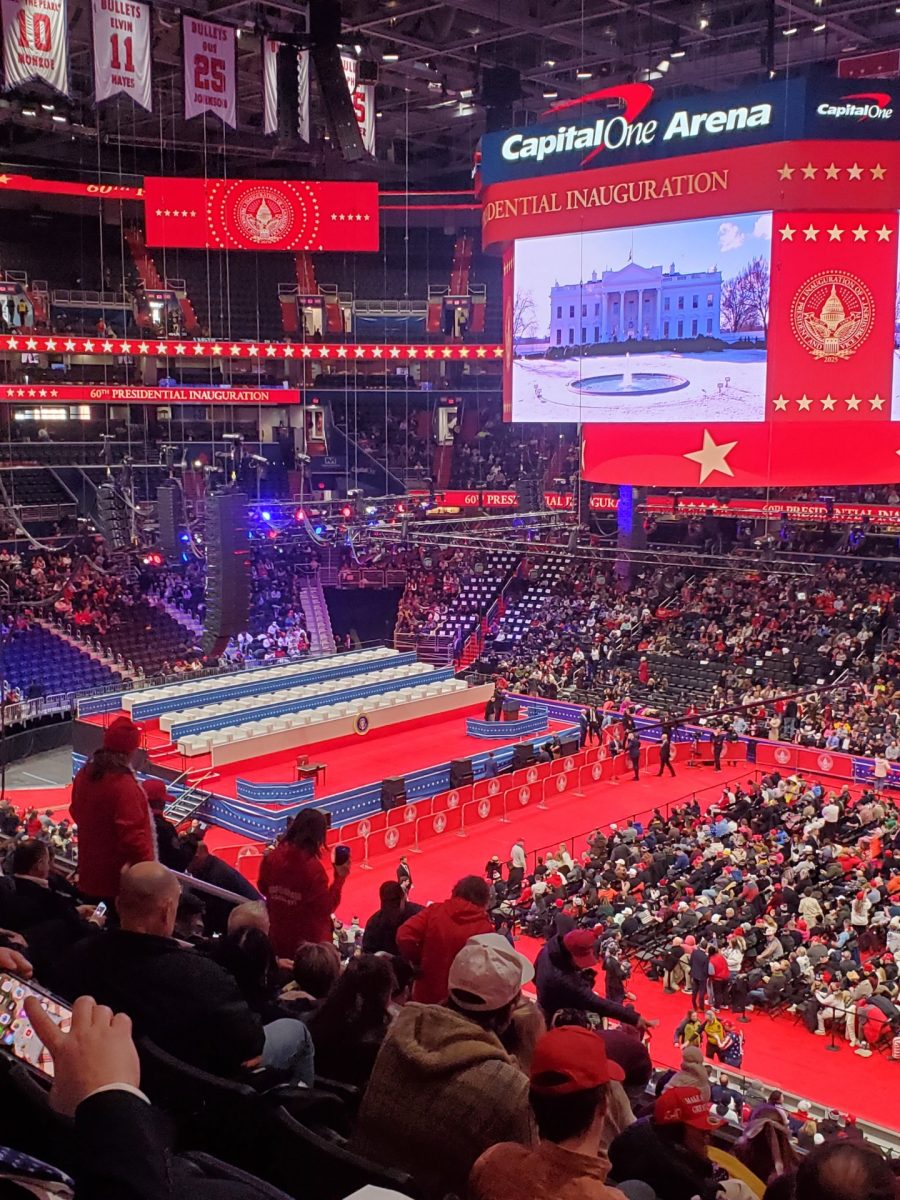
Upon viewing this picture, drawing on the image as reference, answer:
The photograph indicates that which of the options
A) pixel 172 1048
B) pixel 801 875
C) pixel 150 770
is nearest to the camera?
pixel 172 1048

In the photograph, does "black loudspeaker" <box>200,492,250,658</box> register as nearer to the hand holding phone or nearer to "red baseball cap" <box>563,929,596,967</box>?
"red baseball cap" <box>563,929,596,967</box>

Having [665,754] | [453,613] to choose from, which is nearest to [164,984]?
[665,754]

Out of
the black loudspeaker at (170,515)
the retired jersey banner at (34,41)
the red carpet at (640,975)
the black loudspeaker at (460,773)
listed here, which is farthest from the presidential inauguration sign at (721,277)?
the retired jersey banner at (34,41)

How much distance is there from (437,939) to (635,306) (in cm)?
1890

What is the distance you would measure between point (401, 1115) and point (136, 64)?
62.8 feet

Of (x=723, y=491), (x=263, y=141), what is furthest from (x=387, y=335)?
(x=723, y=491)

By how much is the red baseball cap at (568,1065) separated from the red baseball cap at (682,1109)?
99 cm

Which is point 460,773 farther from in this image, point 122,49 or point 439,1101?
point 439,1101

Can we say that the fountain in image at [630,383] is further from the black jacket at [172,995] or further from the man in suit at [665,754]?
the black jacket at [172,995]

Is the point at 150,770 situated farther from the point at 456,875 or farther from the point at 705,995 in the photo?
the point at 705,995

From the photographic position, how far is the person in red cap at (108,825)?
5777mm

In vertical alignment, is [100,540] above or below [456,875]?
above

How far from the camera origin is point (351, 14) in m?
26.7

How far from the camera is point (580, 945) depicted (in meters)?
5.37
